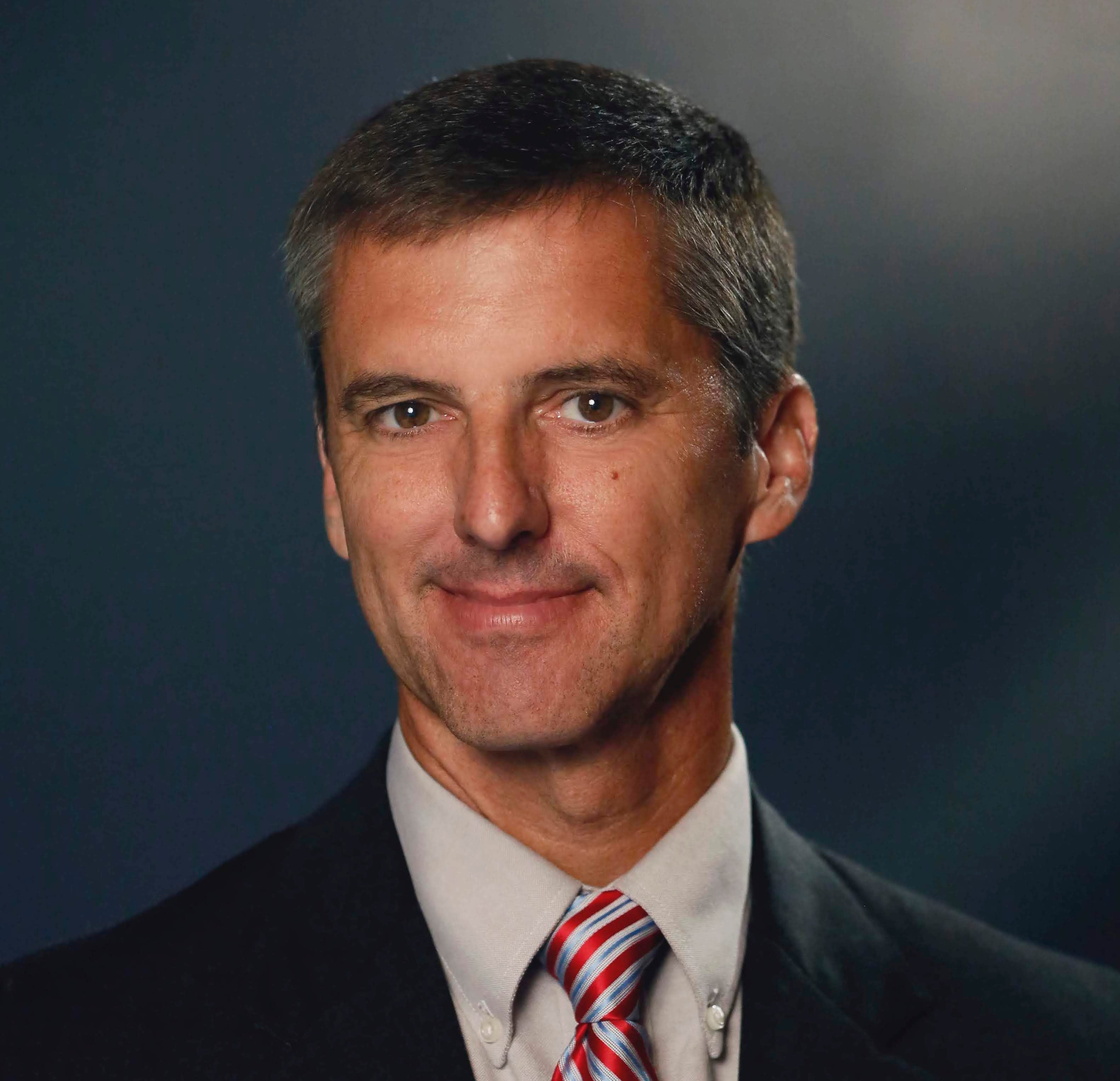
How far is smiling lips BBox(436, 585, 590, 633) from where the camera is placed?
145 inches

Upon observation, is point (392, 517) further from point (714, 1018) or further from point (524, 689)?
point (714, 1018)

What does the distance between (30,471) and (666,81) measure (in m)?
2.19

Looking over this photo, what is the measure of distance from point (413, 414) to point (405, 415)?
0.06 feet

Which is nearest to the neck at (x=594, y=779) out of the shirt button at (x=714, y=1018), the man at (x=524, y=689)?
the man at (x=524, y=689)

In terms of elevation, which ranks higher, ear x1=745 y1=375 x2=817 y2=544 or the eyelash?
the eyelash

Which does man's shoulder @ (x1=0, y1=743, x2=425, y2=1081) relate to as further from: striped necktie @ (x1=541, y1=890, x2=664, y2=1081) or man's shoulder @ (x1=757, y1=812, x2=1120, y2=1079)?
man's shoulder @ (x1=757, y1=812, x2=1120, y2=1079)

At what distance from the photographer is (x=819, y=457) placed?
568cm

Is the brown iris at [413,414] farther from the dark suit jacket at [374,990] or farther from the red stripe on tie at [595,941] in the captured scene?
the red stripe on tie at [595,941]

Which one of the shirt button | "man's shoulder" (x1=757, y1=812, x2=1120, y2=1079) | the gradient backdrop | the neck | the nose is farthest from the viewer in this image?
the gradient backdrop

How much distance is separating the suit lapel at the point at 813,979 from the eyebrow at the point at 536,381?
1136mm

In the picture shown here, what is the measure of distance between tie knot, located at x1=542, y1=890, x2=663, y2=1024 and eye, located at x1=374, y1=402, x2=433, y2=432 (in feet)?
3.39

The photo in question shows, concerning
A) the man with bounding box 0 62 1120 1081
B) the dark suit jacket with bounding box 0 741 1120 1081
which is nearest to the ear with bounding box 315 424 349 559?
the man with bounding box 0 62 1120 1081

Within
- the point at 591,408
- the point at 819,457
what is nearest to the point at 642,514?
the point at 591,408

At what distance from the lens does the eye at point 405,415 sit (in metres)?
3.71
